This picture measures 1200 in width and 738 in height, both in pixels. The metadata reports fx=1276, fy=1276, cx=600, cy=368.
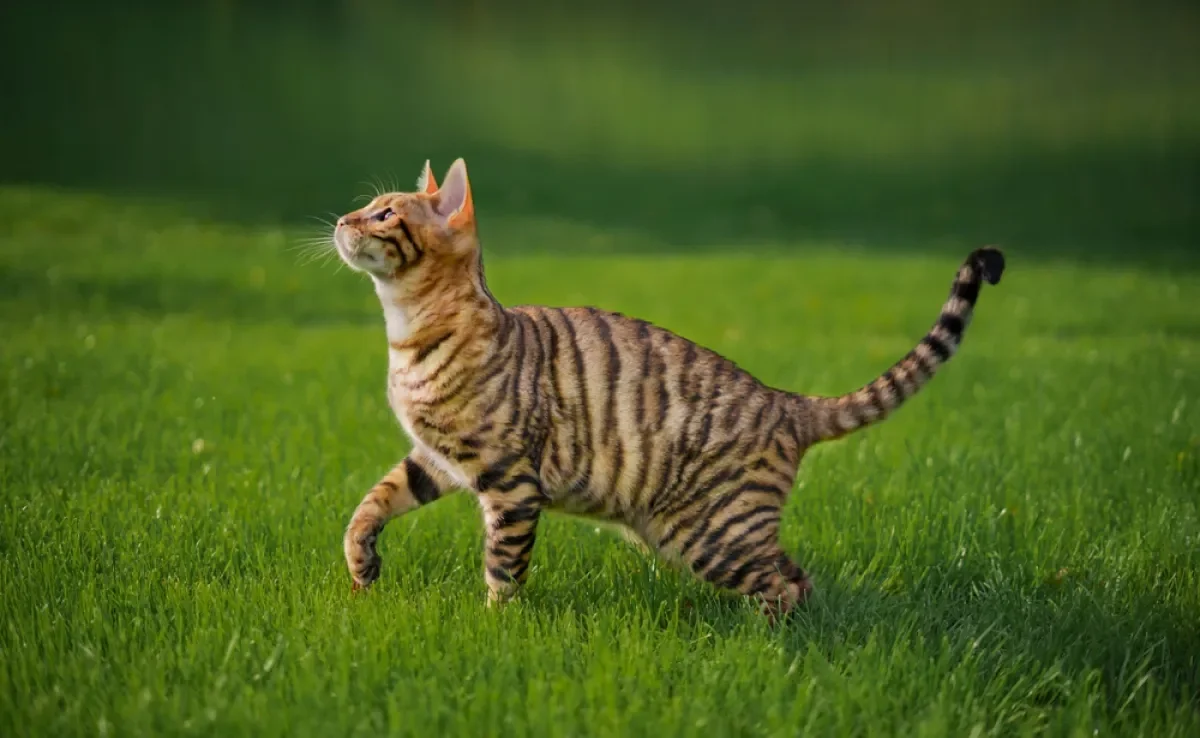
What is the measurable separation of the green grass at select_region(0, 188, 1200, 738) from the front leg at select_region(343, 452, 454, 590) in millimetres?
140

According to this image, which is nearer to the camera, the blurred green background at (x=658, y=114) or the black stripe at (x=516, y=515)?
the black stripe at (x=516, y=515)

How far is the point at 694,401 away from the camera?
5.83m

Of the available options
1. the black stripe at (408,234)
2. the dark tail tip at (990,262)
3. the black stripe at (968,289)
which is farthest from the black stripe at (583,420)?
the dark tail tip at (990,262)

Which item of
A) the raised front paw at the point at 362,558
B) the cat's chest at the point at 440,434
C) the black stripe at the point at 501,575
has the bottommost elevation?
the raised front paw at the point at 362,558

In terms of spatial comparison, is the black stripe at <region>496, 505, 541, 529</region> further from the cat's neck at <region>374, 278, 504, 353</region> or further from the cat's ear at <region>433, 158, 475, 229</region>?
the cat's ear at <region>433, 158, 475, 229</region>

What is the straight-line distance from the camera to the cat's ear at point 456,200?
223 inches

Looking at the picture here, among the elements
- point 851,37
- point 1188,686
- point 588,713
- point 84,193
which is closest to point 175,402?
point 588,713

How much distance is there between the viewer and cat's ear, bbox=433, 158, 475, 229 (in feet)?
18.6

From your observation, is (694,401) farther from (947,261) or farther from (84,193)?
(84,193)

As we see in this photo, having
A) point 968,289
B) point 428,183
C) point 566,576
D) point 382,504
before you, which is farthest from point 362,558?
point 968,289

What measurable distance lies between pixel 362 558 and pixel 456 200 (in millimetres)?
1687

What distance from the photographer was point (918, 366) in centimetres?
569

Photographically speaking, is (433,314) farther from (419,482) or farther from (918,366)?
(918,366)

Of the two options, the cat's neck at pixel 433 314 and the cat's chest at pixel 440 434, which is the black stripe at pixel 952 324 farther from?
the cat's chest at pixel 440 434
